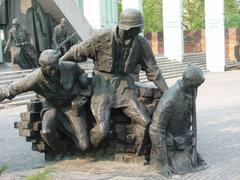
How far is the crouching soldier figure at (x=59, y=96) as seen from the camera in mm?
7043

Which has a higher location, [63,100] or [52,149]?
[63,100]

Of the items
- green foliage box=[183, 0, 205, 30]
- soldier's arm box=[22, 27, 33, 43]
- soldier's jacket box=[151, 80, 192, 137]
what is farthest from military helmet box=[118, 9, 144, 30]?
green foliage box=[183, 0, 205, 30]

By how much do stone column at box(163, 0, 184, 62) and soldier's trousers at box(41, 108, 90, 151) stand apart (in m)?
22.1

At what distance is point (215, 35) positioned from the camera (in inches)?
1141

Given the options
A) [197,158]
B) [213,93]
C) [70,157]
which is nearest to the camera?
[197,158]

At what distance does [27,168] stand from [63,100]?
0.97 m

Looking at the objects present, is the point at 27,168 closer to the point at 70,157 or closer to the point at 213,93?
the point at 70,157

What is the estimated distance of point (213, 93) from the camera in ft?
57.2

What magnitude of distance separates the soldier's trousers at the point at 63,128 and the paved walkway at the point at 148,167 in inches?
11.5

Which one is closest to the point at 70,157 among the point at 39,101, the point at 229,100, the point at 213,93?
the point at 39,101

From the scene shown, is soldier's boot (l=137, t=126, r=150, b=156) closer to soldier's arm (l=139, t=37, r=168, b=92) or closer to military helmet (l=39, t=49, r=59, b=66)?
soldier's arm (l=139, t=37, r=168, b=92)

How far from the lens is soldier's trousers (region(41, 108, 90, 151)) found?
7.26m

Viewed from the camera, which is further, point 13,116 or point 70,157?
point 13,116

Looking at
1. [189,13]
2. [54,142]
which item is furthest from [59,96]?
[189,13]
